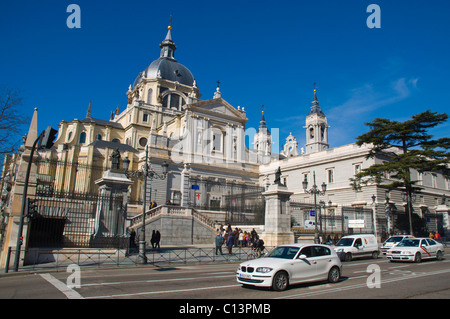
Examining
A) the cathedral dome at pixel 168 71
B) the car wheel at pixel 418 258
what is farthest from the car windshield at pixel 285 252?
the cathedral dome at pixel 168 71

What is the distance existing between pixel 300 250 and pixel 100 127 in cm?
5990

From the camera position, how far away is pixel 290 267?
9383 mm

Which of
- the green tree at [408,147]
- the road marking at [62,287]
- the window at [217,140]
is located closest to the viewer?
the road marking at [62,287]

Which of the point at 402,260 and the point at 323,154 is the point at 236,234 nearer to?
the point at 402,260

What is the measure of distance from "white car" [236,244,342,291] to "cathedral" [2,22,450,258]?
19330mm

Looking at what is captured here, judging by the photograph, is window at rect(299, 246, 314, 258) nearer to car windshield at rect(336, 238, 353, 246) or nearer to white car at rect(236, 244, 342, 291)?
white car at rect(236, 244, 342, 291)

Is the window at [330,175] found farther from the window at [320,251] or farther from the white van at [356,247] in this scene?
the window at [320,251]

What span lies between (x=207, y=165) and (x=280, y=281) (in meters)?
41.2

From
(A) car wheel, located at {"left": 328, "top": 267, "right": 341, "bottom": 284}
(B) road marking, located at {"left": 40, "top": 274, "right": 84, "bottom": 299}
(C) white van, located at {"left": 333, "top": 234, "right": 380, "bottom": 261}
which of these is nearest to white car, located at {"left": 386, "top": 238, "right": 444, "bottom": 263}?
(C) white van, located at {"left": 333, "top": 234, "right": 380, "bottom": 261}

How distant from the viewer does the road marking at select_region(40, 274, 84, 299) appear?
8.50 metres

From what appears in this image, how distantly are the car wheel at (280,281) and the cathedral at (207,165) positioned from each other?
20862mm

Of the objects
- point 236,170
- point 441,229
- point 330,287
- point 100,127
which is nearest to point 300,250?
point 330,287

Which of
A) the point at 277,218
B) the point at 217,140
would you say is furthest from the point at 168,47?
the point at 277,218

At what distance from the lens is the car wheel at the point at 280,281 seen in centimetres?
903
